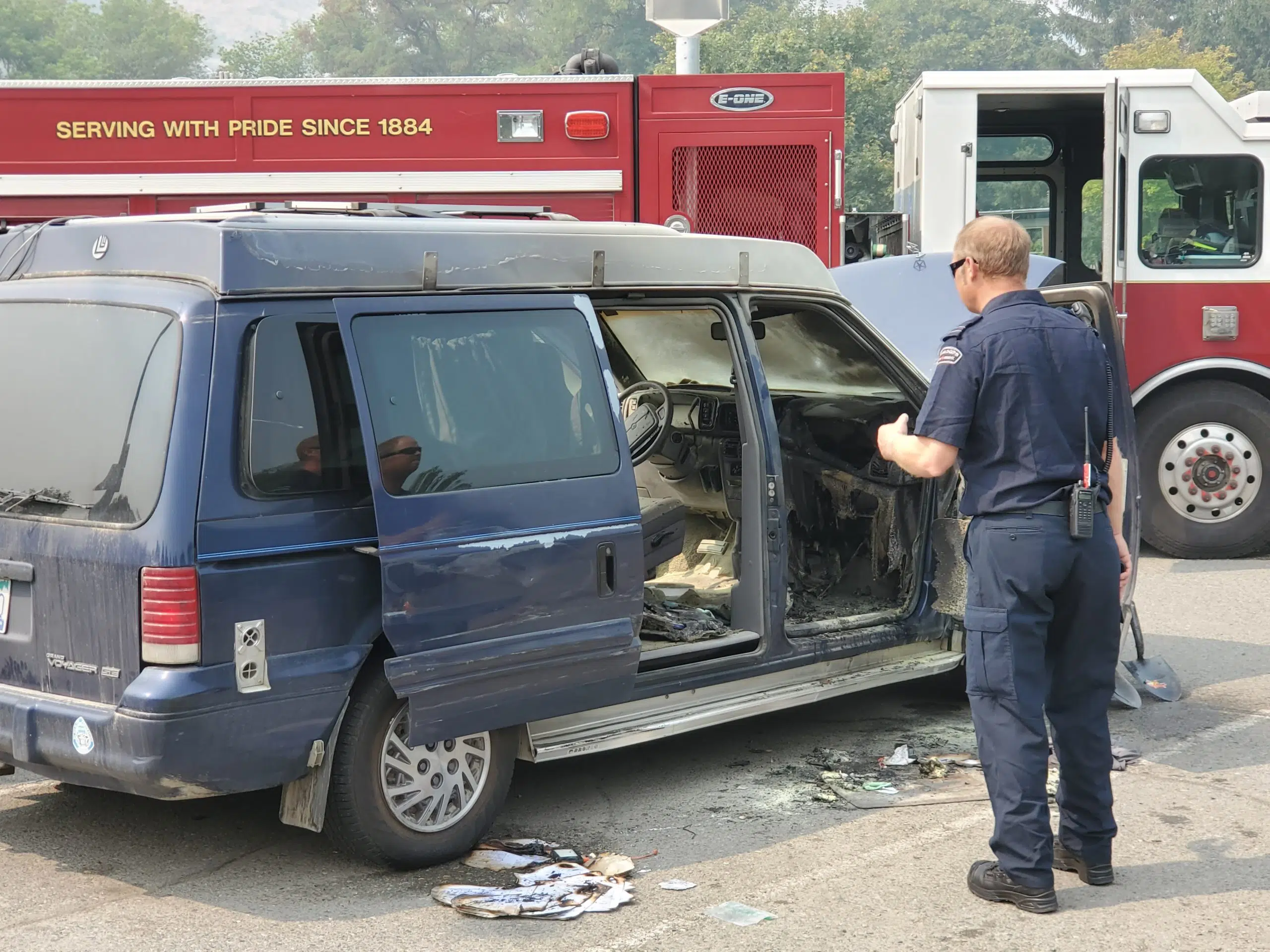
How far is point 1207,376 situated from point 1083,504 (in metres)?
6.15

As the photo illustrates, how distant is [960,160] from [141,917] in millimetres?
7230

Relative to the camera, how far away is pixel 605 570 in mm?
4664

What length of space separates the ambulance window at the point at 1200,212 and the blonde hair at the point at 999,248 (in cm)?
579

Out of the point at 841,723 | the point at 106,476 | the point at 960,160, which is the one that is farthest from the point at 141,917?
the point at 960,160

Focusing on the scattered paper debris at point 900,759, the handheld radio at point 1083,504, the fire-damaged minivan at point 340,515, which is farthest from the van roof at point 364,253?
the scattered paper debris at point 900,759

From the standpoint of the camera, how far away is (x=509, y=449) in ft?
14.7

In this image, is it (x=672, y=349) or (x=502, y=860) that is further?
(x=672, y=349)

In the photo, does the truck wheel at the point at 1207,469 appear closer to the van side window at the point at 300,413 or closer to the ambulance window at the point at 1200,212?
the ambulance window at the point at 1200,212

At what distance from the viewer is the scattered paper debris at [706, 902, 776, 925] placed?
13.2ft

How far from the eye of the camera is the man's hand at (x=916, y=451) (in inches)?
159

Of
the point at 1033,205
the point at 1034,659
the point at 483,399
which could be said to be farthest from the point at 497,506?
the point at 1033,205

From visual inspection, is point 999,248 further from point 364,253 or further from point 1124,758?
point 1124,758

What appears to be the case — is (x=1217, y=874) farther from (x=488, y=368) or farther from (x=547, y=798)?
(x=488, y=368)

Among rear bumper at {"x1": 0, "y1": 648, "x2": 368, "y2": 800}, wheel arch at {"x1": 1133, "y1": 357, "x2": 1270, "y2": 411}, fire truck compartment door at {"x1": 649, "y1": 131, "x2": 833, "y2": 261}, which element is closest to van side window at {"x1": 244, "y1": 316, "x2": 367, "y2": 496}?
rear bumper at {"x1": 0, "y1": 648, "x2": 368, "y2": 800}
